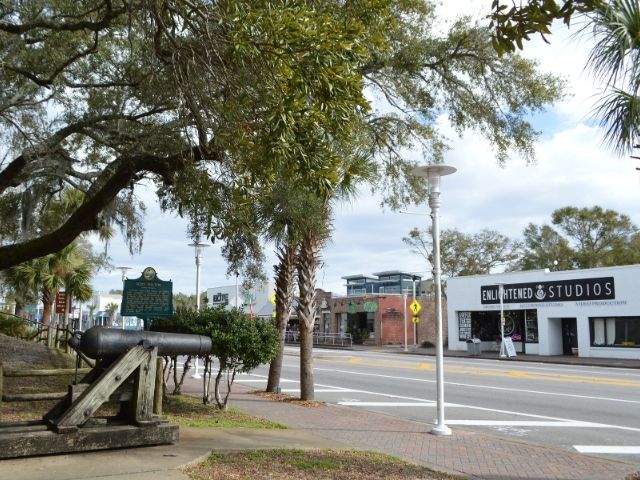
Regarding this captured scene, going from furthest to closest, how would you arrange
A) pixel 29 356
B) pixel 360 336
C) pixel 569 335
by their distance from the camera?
pixel 360 336 → pixel 569 335 → pixel 29 356

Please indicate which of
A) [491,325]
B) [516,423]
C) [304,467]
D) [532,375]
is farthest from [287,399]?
[491,325]

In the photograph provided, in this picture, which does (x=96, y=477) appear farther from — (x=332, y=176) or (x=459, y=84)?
(x=459, y=84)

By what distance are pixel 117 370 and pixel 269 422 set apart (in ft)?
14.9

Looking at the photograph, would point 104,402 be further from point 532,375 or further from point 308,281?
point 532,375

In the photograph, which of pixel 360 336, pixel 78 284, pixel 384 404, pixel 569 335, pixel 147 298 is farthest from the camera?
pixel 360 336

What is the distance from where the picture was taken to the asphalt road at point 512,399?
11.3 meters

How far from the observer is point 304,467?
6699mm

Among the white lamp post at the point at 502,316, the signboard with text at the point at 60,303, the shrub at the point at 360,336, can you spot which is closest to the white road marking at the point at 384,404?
the signboard with text at the point at 60,303

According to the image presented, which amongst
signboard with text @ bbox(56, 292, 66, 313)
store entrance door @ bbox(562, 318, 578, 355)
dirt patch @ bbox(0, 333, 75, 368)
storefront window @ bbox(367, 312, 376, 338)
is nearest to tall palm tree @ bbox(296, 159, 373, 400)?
dirt patch @ bbox(0, 333, 75, 368)

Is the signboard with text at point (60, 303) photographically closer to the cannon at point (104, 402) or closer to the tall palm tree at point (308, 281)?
the tall palm tree at point (308, 281)

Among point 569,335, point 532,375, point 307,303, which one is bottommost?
point 532,375

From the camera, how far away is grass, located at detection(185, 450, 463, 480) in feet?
20.4

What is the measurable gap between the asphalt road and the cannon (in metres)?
5.64

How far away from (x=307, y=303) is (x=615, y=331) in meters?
25.2
